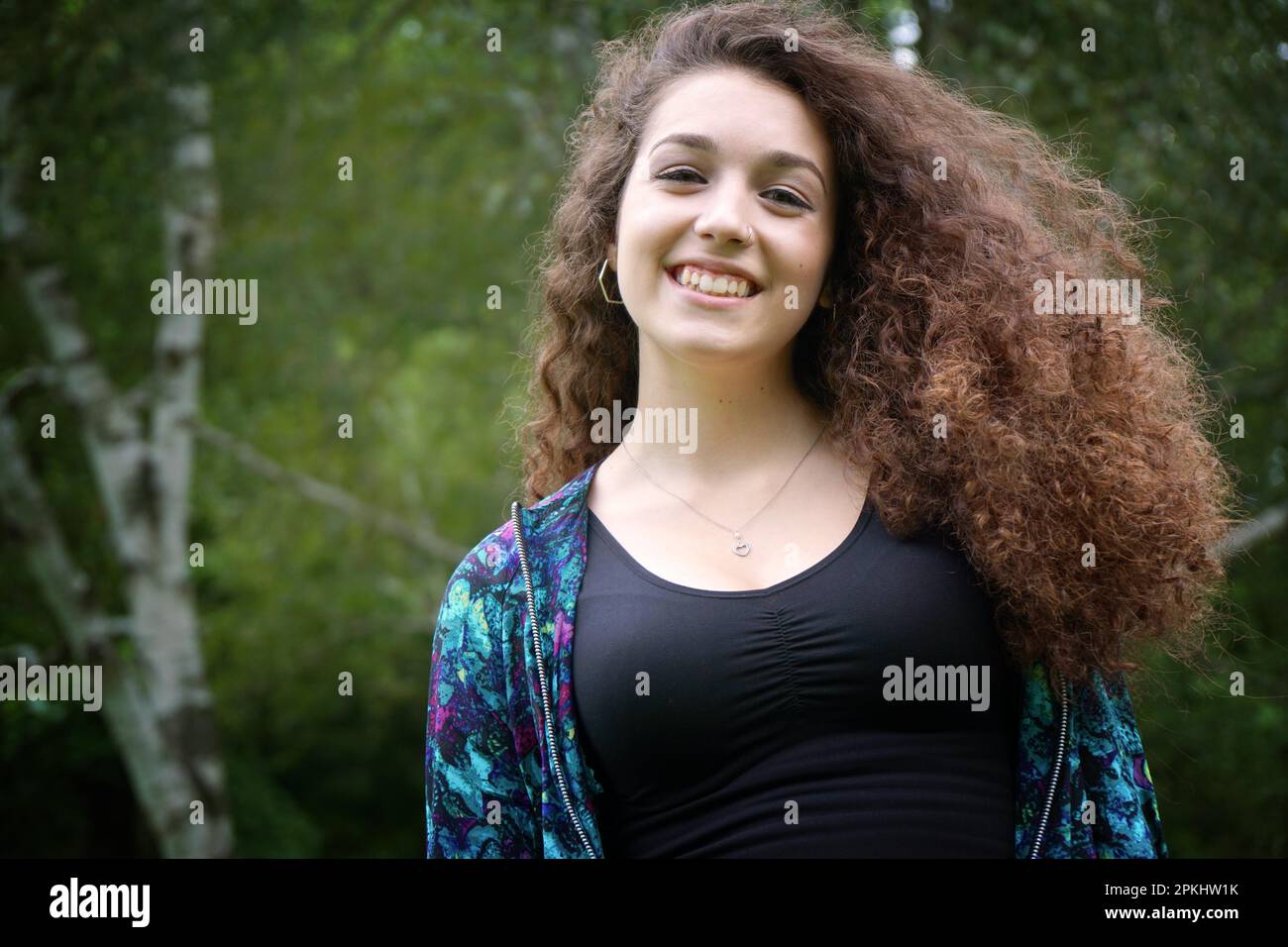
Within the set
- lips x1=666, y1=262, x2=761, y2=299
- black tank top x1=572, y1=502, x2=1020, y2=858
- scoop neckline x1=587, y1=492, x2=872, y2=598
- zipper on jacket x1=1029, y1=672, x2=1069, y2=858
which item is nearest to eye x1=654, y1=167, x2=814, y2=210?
lips x1=666, y1=262, x2=761, y2=299

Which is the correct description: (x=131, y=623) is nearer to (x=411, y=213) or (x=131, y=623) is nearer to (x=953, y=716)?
(x=411, y=213)

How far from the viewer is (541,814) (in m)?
1.93

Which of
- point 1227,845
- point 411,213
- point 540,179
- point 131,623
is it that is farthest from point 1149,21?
point 131,623

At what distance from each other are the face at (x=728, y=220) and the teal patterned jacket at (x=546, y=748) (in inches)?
16.4

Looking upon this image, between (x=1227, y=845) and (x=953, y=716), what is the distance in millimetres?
5375

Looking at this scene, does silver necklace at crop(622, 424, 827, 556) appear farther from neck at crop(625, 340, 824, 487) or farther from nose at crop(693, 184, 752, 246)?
nose at crop(693, 184, 752, 246)

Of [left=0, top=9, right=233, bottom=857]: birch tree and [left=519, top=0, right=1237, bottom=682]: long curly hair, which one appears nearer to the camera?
[left=519, top=0, right=1237, bottom=682]: long curly hair

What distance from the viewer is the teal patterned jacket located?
6.27 feet

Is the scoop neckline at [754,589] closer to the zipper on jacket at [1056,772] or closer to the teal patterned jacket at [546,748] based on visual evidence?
the teal patterned jacket at [546,748]

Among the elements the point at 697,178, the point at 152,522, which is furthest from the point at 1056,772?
the point at 152,522

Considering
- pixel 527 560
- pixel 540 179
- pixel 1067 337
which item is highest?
pixel 540 179

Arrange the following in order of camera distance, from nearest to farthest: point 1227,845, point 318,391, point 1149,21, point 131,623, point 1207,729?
point 1149,21
point 1207,729
point 1227,845
point 131,623
point 318,391

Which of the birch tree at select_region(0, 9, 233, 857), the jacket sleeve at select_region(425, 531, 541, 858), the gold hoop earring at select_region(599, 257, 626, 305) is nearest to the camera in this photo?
Result: the jacket sleeve at select_region(425, 531, 541, 858)

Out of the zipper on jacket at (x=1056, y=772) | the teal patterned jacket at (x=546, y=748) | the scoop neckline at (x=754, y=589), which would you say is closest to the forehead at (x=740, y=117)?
the scoop neckline at (x=754, y=589)
